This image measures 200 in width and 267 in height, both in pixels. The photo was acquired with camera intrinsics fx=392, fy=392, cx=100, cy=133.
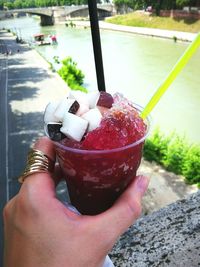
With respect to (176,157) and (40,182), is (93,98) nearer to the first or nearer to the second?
(40,182)

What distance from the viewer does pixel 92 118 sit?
0.74 metres

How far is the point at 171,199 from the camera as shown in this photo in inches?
159

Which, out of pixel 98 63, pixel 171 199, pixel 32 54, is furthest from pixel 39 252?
pixel 32 54

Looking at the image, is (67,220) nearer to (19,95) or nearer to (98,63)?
(98,63)

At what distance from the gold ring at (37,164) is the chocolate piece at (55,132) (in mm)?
51

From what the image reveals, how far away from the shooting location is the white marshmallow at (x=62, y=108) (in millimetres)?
753

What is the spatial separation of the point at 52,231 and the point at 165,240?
654 millimetres

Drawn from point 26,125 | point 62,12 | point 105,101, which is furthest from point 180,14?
point 105,101

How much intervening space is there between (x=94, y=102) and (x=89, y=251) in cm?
29

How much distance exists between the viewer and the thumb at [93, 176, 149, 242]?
69 cm

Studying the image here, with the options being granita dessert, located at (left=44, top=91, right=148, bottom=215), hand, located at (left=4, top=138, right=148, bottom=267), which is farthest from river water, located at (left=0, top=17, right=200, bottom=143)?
hand, located at (left=4, top=138, right=148, bottom=267)

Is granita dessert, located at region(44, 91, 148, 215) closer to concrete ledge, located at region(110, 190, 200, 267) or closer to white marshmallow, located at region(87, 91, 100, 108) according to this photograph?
white marshmallow, located at region(87, 91, 100, 108)

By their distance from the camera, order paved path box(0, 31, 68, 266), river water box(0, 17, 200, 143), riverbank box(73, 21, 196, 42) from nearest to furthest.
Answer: paved path box(0, 31, 68, 266) → river water box(0, 17, 200, 143) → riverbank box(73, 21, 196, 42)

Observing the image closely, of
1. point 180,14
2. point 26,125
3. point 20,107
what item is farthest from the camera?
point 180,14
